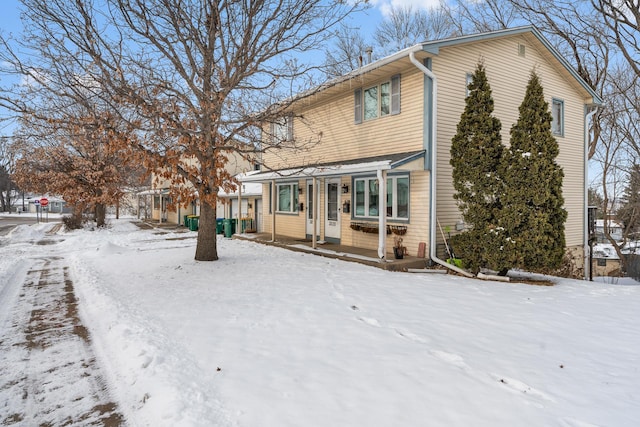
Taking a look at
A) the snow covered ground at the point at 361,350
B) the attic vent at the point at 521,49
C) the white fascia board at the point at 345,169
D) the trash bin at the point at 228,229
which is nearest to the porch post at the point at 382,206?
the white fascia board at the point at 345,169

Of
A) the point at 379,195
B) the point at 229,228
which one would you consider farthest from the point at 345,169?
the point at 229,228

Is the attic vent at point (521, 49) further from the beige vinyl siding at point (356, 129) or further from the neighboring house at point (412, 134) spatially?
the beige vinyl siding at point (356, 129)

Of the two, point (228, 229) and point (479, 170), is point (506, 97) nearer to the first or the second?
point (479, 170)

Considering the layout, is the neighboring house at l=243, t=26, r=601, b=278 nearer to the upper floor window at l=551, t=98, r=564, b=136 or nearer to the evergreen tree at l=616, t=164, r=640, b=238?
the upper floor window at l=551, t=98, r=564, b=136

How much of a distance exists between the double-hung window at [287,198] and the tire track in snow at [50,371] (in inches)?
385

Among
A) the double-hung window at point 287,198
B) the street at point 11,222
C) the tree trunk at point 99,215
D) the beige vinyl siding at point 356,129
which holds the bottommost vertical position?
the street at point 11,222

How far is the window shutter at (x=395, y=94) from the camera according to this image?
36.4ft

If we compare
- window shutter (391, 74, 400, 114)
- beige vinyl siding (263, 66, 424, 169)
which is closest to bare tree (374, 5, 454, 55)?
beige vinyl siding (263, 66, 424, 169)

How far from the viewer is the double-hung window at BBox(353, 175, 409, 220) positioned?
36.2 feet

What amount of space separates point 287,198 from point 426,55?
839cm

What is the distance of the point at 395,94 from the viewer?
36.7 feet

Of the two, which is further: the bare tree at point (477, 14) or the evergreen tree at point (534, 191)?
the bare tree at point (477, 14)

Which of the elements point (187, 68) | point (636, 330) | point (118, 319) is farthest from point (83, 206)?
point (636, 330)

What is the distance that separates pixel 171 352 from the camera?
4.33 metres
